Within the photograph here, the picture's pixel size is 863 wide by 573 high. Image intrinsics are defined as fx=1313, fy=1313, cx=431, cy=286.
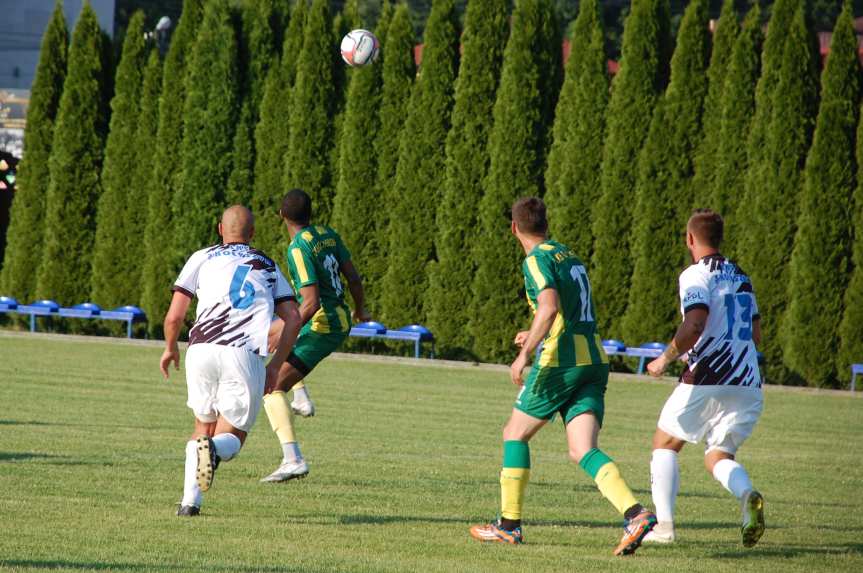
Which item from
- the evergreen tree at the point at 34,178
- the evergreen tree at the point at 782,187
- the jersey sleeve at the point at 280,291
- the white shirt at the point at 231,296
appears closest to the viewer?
the white shirt at the point at 231,296

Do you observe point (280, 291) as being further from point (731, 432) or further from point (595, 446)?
point (731, 432)

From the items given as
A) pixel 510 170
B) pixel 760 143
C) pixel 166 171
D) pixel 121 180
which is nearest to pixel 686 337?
pixel 760 143

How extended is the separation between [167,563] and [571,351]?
2466mm

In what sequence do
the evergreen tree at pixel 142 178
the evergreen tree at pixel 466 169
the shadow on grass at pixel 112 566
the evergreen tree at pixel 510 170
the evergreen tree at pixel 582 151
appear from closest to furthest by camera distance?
1. the shadow on grass at pixel 112 566
2. the evergreen tree at pixel 582 151
3. the evergreen tree at pixel 510 170
4. the evergreen tree at pixel 466 169
5. the evergreen tree at pixel 142 178

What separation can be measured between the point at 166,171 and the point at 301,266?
53.5ft

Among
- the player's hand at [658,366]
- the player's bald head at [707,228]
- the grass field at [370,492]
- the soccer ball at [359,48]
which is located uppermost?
the soccer ball at [359,48]

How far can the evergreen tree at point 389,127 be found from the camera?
940 inches

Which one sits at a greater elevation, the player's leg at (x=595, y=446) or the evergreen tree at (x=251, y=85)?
the evergreen tree at (x=251, y=85)

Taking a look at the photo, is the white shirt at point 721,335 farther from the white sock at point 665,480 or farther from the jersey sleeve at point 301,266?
the jersey sleeve at point 301,266

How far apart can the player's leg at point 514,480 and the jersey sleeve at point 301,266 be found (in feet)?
9.52

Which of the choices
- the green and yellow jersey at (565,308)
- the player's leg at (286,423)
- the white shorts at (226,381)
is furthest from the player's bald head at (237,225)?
the green and yellow jersey at (565,308)

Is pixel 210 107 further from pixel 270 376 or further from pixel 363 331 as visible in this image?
pixel 270 376

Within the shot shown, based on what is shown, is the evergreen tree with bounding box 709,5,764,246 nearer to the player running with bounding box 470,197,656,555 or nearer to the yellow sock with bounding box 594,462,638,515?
the player running with bounding box 470,197,656,555

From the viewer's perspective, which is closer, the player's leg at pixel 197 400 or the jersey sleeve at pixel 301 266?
the player's leg at pixel 197 400
